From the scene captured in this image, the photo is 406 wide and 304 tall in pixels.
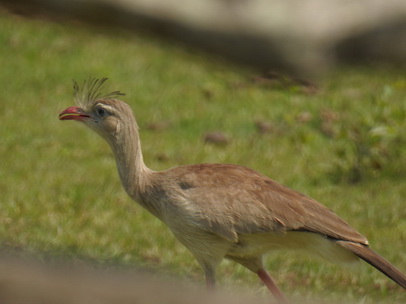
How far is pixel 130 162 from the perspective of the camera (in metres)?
4.86

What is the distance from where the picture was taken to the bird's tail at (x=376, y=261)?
438cm

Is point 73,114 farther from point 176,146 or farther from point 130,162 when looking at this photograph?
point 176,146

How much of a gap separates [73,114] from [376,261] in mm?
1838

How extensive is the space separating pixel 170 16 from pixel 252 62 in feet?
3.31

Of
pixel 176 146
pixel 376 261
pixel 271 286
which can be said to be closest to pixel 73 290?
pixel 376 261

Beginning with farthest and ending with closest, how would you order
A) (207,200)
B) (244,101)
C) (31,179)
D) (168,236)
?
(244,101), (31,179), (168,236), (207,200)

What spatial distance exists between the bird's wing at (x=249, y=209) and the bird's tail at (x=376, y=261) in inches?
1.3

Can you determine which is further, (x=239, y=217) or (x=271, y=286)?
(x=271, y=286)

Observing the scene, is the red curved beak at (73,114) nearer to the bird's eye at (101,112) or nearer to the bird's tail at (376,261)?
the bird's eye at (101,112)

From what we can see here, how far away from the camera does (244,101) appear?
331 inches

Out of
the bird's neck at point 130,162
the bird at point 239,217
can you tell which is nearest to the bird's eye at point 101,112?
the bird's neck at point 130,162

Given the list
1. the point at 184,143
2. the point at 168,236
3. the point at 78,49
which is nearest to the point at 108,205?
the point at 168,236

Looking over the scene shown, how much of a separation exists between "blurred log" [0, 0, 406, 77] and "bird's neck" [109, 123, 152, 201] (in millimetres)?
4422

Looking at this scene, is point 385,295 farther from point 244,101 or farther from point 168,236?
point 244,101
